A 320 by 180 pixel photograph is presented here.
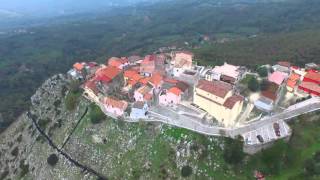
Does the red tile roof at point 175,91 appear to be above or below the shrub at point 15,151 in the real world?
above

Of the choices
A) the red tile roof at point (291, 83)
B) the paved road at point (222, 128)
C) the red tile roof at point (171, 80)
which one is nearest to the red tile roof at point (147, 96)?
the paved road at point (222, 128)

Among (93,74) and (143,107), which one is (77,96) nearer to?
(93,74)

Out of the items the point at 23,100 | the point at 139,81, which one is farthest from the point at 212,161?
the point at 23,100

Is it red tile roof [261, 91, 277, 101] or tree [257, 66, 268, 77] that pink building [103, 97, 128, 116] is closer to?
red tile roof [261, 91, 277, 101]

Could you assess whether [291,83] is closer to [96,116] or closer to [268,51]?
[96,116]

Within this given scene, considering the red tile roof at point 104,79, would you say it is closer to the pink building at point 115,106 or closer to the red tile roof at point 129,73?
the red tile roof at point 129,73
